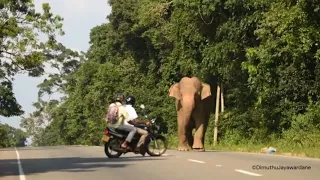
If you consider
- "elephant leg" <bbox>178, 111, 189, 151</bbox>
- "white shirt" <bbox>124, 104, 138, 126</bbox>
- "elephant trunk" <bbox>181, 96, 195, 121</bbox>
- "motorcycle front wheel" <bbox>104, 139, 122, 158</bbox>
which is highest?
"elephant trunk" <bbox>181, 96, 195, 121</bbox>

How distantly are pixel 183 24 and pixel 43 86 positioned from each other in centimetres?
6436

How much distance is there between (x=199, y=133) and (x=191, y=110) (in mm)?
948

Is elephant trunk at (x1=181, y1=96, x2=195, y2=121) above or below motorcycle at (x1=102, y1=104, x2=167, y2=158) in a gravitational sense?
above

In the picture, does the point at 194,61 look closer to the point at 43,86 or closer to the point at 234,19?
the point at 234,19

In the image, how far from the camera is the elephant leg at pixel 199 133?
74.9 feet

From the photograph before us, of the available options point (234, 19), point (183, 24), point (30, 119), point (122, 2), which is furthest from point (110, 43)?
point (30, 119)

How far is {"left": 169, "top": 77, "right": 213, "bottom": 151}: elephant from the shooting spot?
75.7 ft

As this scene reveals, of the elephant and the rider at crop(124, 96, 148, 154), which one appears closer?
the rider at crop(124, 96, 148, 154)

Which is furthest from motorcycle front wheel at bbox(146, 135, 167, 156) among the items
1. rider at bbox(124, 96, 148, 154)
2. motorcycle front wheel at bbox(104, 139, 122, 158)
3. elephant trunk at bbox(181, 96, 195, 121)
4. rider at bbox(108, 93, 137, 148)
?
elephant trunk at bbox(181, 96, 195, 121)

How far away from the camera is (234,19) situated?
28.1 meters

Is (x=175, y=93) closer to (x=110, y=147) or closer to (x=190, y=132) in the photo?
(x=190, y=132)

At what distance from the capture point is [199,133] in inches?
913

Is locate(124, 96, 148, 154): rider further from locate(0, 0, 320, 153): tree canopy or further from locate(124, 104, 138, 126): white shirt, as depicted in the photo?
locate(0, 0, 320, 153): tree canopy

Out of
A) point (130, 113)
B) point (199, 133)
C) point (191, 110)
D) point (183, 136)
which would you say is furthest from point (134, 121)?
point (183, 136)
